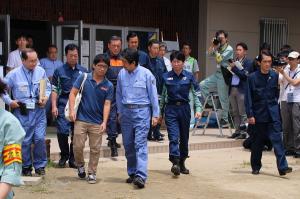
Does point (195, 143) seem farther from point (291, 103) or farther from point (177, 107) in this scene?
point (177, 107)

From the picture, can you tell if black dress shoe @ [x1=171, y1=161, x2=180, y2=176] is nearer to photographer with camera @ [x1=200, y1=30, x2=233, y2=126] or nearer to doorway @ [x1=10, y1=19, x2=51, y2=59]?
photographer with camera @ [x1=200, y1=30, x2=233, y2=126]

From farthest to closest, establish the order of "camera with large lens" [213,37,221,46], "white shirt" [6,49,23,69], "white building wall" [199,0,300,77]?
"white building wall" [199,0,300,77] < "camera with large lens" [213,37,221,46] < "white shirt" [6,49,23,69]

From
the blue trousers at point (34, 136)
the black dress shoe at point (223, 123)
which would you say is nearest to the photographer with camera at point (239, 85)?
the black dress shoe at point (223, 123)

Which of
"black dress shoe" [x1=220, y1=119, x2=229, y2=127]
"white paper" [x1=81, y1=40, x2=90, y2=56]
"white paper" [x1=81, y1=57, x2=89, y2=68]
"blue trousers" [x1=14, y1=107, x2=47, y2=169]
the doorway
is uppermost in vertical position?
the doorway

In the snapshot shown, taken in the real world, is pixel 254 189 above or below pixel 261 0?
below

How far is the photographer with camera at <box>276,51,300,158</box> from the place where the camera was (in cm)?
1012

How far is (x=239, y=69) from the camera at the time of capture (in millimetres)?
11594

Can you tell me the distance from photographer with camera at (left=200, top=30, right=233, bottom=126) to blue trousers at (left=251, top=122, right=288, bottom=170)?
3.33 metres

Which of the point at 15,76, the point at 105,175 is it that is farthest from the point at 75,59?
the point at 105,175

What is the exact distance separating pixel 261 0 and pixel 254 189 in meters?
9.07

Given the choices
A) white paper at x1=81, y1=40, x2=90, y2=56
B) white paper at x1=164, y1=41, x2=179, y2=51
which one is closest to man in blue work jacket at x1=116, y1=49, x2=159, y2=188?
white paper at x1=81, y1=40, x2=90, y2=56

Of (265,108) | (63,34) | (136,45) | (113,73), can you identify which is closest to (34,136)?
(113,73)

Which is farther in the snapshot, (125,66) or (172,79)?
(172,79)

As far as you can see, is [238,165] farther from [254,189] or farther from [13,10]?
[13,10]
